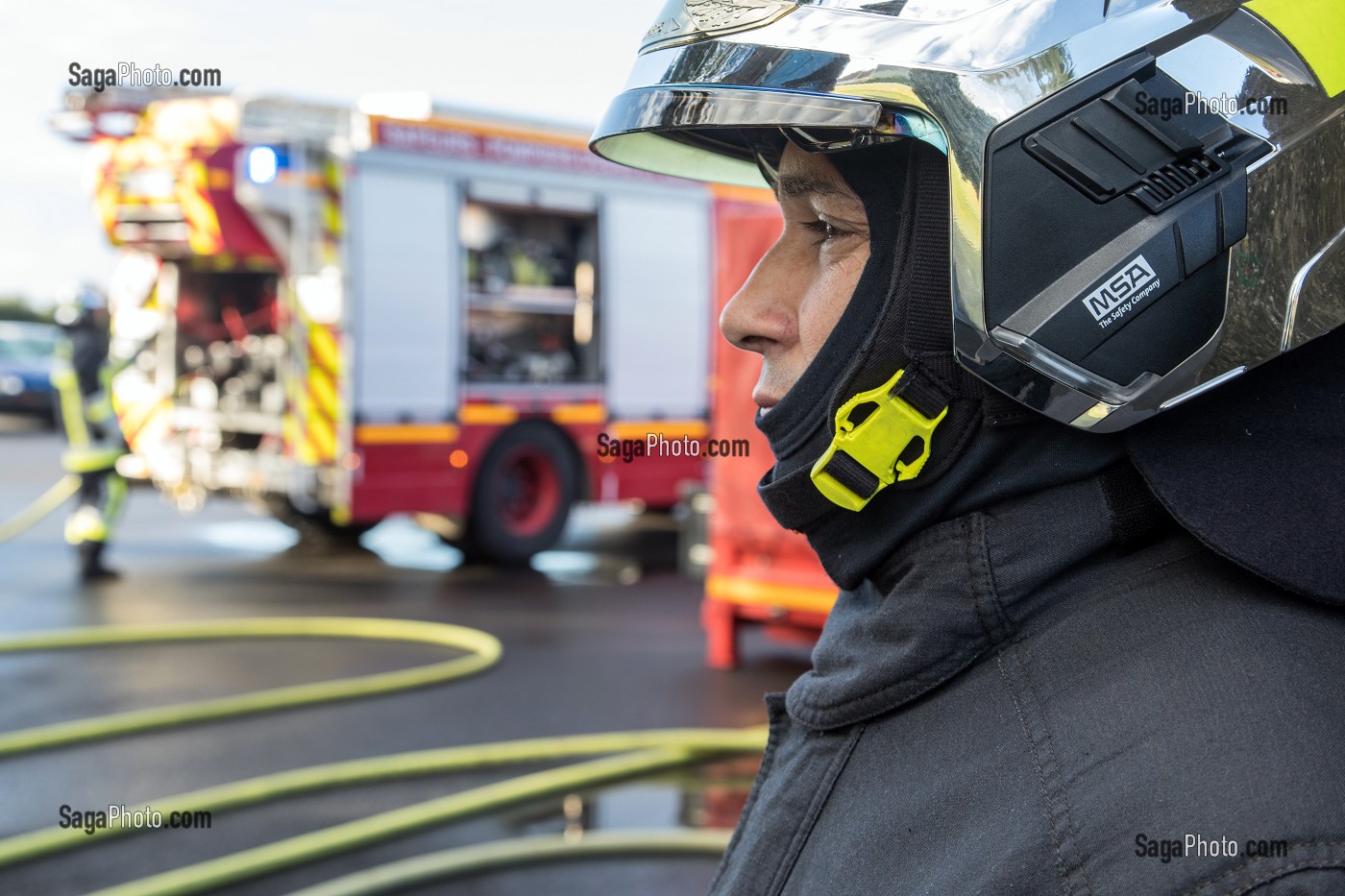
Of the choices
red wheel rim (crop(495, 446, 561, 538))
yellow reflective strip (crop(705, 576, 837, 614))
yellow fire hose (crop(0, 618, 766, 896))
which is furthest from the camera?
red wheel rim (crop(495, 446, 561, 538))

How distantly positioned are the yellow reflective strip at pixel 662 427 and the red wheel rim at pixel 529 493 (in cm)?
64

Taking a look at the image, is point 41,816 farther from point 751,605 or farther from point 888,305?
point 888,305

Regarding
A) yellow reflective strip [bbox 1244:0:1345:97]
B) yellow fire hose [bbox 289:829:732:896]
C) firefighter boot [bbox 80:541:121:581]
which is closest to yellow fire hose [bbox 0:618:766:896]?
yellow fire hose [bbox 289:829:732:896]

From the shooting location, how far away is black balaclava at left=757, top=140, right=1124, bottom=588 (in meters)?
1.15

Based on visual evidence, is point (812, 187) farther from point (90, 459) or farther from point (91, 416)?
point (91, 416)

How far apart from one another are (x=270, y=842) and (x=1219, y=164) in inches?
154

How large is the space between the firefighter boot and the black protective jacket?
882 centimetres

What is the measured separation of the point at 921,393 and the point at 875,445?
0.24ft

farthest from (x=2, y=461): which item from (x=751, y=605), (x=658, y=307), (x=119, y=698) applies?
(x=751, y=605)

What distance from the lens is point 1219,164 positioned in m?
1.11

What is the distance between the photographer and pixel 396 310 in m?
9.35

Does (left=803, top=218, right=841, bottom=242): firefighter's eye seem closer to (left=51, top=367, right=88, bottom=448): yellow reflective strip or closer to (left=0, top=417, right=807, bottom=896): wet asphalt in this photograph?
(left=0, top=417, right=807, bottom=896): wet asphalt

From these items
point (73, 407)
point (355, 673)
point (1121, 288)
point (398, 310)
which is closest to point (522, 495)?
point (398, 310)

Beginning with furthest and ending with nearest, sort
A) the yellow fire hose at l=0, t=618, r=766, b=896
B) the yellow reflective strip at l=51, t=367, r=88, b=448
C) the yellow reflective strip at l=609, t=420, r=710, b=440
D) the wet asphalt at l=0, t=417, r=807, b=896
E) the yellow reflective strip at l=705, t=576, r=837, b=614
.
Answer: the yellow reflective strip at l=609, t=420, r=710, b=440, the yellow reflective strip at l=51, t=367, r=88, b=448, the yellow reflective strip at l=705, t=576, r=837, b=614, the wet asphalt at l=0, t=417, r=807, b=896, the yellow fire hose at l=0, t=618, r=766, b=896
